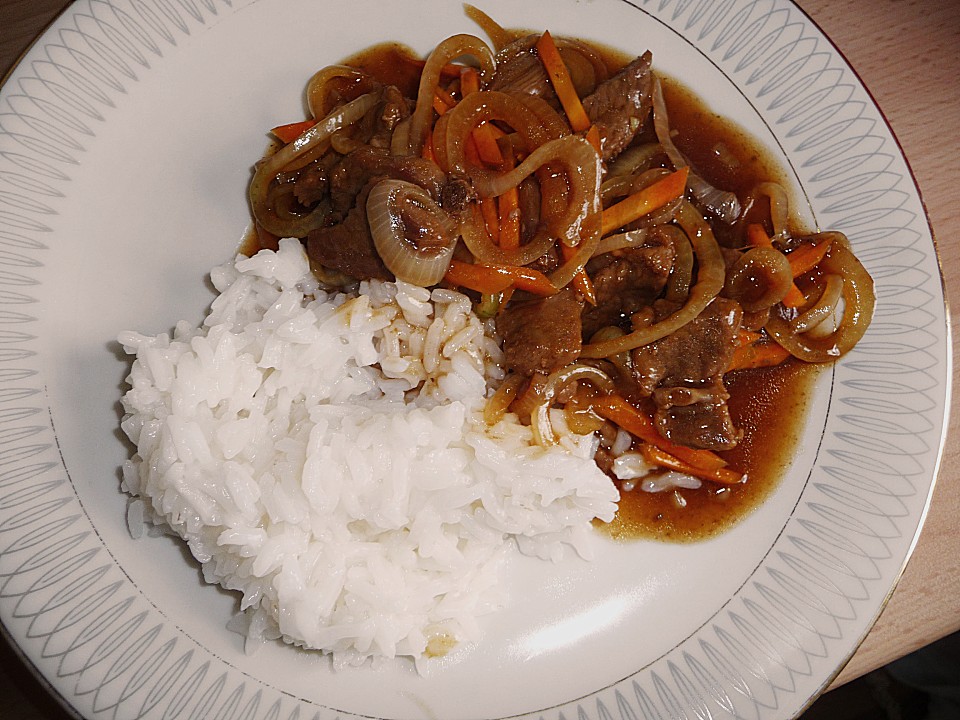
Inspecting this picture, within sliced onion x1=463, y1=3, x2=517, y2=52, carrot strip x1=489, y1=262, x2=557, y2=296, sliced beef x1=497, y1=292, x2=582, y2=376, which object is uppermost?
sliced onion x1=463, y1=3, x2=517, y2=52

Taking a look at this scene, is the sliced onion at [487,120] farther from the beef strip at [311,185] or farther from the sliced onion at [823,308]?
the sliced onion at [823,308]

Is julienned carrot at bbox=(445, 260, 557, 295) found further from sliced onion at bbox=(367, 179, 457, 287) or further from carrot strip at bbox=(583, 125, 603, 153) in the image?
carrot strip at bbox=(583, 125, 603, 153)

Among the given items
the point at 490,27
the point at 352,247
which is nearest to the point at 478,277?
the point at 352,247

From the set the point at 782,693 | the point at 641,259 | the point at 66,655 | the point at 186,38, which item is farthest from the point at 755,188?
the point at 66,655

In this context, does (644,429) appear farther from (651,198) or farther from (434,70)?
(434,70)

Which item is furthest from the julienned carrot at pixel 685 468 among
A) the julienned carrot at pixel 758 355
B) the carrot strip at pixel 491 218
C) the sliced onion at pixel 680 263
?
the carrot strip at pixel 491 218

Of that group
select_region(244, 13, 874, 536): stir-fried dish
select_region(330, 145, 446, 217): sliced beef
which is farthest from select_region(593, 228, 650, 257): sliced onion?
select_region(330, 145, 446, 217): sliced beef

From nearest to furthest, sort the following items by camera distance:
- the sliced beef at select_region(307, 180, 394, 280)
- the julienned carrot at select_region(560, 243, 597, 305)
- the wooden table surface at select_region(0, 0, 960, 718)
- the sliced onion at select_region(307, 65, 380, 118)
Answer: the sliced beef at select_region(307, 180, 394, 280), the julienned carrot at select_region(560, 243, 597, 305), the sliced onion at select_region(307, 65, 380, 118), the wooden table surface at select_region(0, 0, 960, 718)
